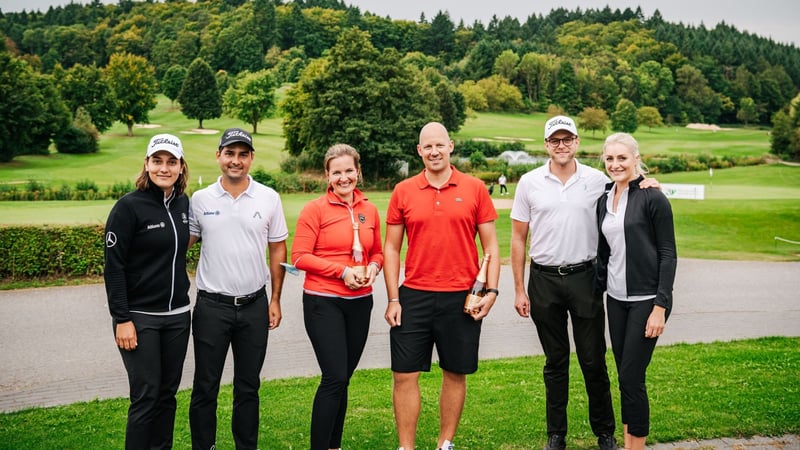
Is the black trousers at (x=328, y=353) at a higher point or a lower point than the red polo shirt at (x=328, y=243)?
lower

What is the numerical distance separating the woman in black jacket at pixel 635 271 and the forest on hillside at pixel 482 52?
219 feet

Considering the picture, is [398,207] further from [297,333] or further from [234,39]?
[234,39]

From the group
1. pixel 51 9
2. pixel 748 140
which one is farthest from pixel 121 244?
pixel 51 9

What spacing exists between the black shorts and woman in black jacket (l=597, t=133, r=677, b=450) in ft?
3.32

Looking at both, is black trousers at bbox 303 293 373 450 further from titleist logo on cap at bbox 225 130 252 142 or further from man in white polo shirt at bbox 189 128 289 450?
titleist logo on cap at bbox 225 130 252 142

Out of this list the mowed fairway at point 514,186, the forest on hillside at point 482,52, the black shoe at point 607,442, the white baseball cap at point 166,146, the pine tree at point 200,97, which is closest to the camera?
the white baseball cap at point 166,146

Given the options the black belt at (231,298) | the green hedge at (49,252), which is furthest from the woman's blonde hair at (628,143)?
the green hedge at (49,252)

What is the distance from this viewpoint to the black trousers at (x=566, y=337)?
15.6 ft

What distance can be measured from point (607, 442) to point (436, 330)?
1.63 metres

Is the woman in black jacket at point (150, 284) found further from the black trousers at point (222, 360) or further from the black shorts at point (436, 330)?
the black shorts at point (436, 330)

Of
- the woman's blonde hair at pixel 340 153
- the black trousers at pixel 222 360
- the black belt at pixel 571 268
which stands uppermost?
the woman's blonde hair at pixel 340 153

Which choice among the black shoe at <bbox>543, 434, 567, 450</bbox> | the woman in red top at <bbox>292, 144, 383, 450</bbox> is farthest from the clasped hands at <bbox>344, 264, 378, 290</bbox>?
the black shoe at <bbox>543, 434, 567, 450</bbox>

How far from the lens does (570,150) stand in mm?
4855

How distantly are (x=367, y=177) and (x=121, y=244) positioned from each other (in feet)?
140
